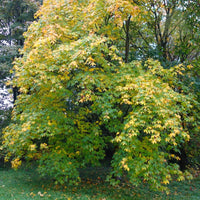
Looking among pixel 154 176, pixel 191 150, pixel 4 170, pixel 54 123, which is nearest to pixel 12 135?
pixel 54 123

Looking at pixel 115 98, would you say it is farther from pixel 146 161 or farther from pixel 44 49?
pixel 44 49

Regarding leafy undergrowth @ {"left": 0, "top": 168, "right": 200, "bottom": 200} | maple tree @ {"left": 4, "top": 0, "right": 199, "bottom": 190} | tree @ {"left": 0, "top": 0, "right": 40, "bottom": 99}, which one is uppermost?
tree @ {"left": 0, "top": 0, "right": 40, "bottom": 99}

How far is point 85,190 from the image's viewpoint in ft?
26.0

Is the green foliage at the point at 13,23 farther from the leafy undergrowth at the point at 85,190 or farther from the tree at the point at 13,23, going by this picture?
the leafy undergrowth at the point at 85,190

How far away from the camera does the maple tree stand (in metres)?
5.83

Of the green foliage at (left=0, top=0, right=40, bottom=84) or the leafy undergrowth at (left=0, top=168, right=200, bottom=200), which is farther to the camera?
the green foliage at (left=0, top=0, right=40, bottom=84)

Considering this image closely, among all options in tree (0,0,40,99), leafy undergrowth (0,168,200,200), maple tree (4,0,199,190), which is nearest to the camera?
maple tree (4,0,199,190)

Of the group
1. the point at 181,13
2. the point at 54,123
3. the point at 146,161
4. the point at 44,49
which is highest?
the point at 181,13

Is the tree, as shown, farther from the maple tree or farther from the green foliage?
the maple tree

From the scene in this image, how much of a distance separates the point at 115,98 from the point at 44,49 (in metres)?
2.59

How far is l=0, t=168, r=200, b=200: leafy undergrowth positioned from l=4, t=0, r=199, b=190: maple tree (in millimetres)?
771

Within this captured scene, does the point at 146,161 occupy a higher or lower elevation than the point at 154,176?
higher

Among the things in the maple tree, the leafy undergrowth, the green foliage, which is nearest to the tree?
the green foliage

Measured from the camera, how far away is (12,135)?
285 inches
